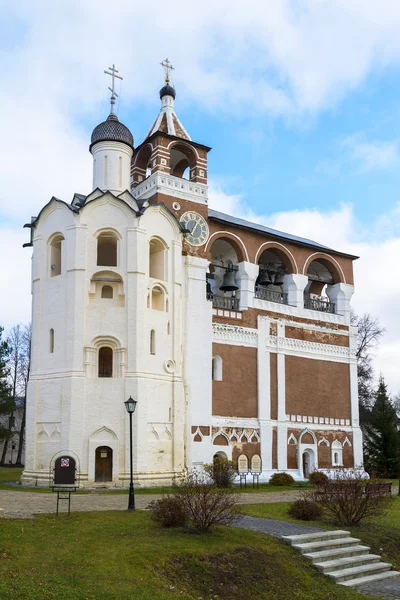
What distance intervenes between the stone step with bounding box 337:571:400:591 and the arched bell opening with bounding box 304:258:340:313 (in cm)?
2604

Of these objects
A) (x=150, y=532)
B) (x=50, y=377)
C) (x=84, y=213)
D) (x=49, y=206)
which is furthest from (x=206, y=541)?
(x=49, y=206)

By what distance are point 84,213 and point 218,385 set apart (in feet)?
35.8

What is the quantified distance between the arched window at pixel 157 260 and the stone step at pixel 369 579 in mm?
18835

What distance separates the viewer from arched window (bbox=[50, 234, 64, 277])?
30.0m

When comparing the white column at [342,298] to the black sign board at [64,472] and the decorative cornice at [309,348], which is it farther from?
the black sign board at [64,472]

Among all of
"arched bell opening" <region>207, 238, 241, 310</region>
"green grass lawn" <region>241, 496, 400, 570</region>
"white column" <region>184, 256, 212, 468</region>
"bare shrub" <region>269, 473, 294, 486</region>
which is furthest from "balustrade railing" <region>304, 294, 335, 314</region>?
"green grass lawn" <region>241, 496, 400, 570</region>

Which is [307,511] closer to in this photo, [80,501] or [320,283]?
[80,501]

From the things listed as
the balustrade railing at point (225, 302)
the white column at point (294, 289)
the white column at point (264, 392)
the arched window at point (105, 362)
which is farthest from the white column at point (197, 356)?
the white column at point (294, 289)

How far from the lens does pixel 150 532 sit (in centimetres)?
1338

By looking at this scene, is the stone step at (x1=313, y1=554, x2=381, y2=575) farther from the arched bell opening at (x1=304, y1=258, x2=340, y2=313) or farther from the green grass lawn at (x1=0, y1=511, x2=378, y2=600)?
the arched bell opening at (x1=304, y1=258, x2=340, y2=313)

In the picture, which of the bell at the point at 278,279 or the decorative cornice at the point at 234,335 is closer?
the decorative cornice at the point at 234,335

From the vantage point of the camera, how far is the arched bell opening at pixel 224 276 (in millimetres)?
34375

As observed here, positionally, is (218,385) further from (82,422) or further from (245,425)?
(82,422)

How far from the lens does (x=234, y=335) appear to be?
33.7m
